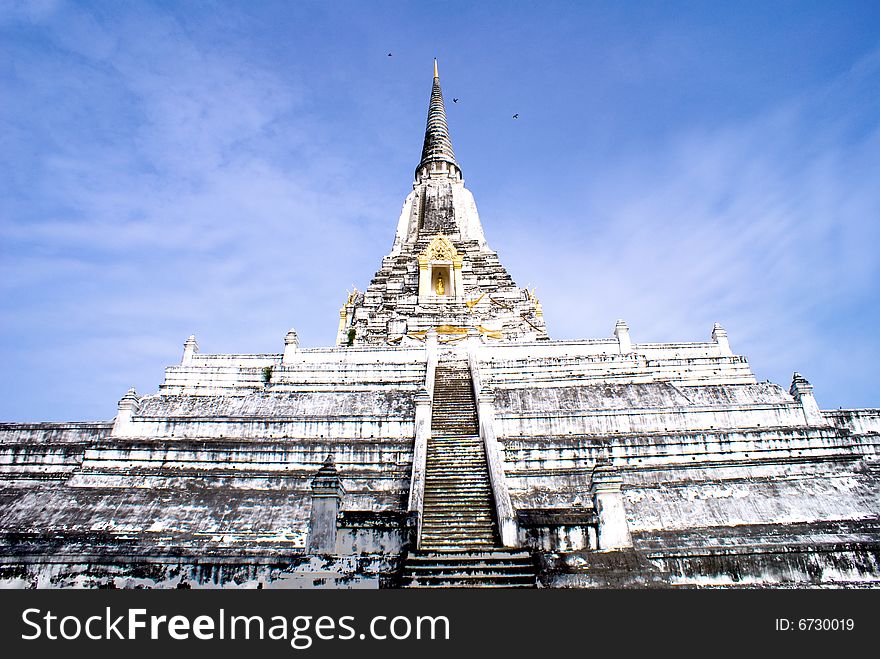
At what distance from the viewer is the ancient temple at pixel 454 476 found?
40.1 ft

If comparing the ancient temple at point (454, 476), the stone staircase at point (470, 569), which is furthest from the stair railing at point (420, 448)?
the stone staircase at point (470, 569)

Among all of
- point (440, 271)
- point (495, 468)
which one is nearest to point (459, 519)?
point (495, 468)

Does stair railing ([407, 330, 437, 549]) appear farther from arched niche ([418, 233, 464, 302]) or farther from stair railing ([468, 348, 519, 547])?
arched niche ([418, 233, 464, 302])

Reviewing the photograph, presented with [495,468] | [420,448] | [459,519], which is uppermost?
[420,448]

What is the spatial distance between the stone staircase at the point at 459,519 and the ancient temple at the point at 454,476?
58 mm

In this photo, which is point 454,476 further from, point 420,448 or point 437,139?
point 437,139

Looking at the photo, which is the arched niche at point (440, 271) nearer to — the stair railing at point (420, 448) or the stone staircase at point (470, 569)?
the stair railing at point (420, 448)

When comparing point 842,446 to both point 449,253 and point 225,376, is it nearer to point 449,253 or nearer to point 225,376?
point 225,376

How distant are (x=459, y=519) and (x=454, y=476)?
2055 millimetres

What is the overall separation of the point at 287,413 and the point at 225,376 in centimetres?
718

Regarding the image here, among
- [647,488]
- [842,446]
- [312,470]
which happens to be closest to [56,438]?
[312,470]

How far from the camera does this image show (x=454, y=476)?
15672 mm

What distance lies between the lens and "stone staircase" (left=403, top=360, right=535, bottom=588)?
1118cm
